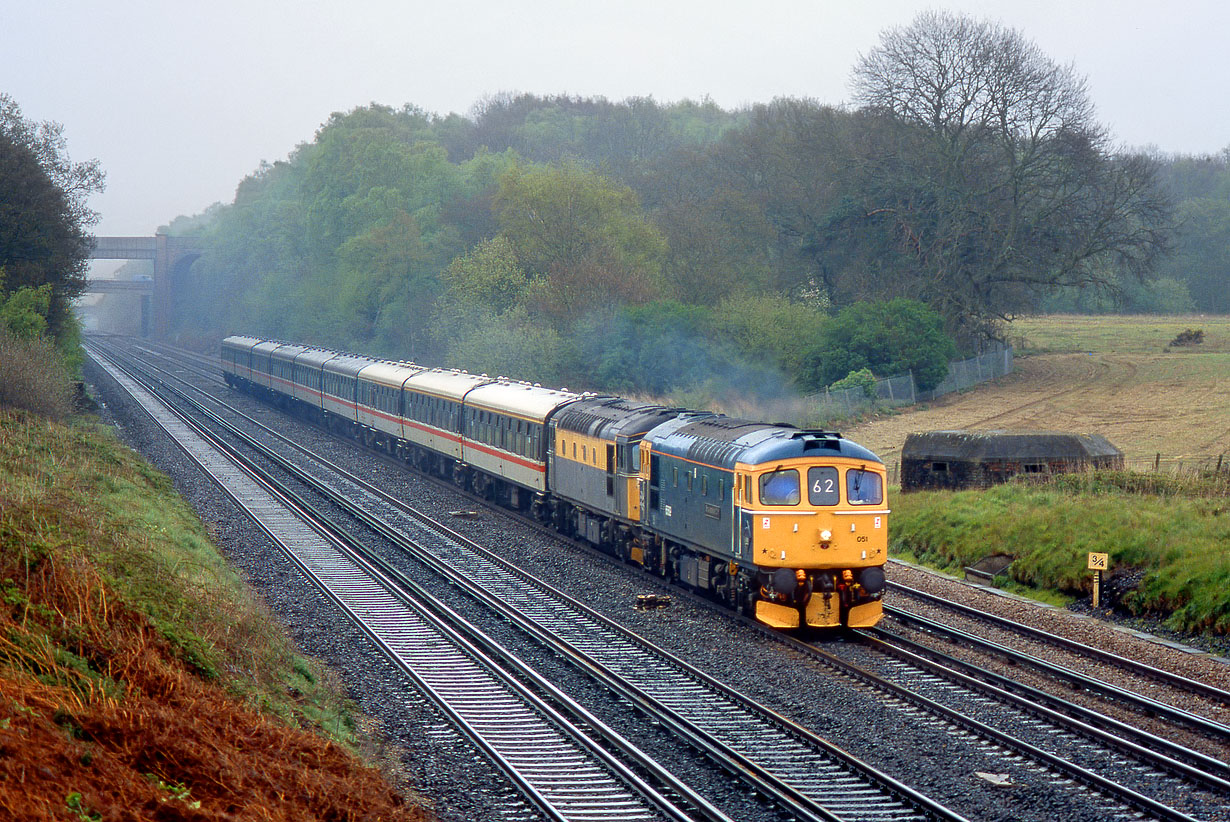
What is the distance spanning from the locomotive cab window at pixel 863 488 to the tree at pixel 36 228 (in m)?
33.2

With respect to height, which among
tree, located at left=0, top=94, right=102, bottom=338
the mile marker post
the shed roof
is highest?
tree, located at left=0, top=94, right=102, bottom=338

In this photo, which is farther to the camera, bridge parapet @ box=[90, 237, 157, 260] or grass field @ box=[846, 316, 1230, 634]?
bridge parapet @ box=[90, 237, 157, 260]

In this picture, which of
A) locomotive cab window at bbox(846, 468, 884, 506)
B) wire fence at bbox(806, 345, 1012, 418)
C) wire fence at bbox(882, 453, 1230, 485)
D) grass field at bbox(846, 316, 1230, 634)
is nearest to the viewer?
locomotive cab window at bbox(846, 468, 884, 506)

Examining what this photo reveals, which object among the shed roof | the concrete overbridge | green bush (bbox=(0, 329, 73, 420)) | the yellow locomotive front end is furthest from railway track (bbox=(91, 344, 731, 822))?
the concrete overbridge

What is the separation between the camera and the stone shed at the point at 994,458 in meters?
27.0

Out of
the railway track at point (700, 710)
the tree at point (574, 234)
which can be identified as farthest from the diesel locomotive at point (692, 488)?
the tree at point (574, 234)

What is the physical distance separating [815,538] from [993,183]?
40112 mm

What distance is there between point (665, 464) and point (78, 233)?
126ft

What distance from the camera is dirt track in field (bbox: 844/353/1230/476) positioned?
34594 millimetres

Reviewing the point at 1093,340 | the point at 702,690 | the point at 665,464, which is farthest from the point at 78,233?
the point at 1093,340

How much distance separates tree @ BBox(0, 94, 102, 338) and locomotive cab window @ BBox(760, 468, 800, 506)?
32.4 metres

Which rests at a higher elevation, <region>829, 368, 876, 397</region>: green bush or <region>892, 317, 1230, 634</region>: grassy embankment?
<region>829, 368, 876, 397</region>: green bush

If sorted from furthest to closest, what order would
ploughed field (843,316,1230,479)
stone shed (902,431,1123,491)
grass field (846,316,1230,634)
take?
ploughed field (843,316,1230,479) < stone shed (902,431,1123,491) < grass field (846,316,1230,634)

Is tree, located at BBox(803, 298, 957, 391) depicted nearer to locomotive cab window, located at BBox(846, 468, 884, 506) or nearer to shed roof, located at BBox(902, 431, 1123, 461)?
shed roof, located at BBox(902, 431, 1123, 461)
